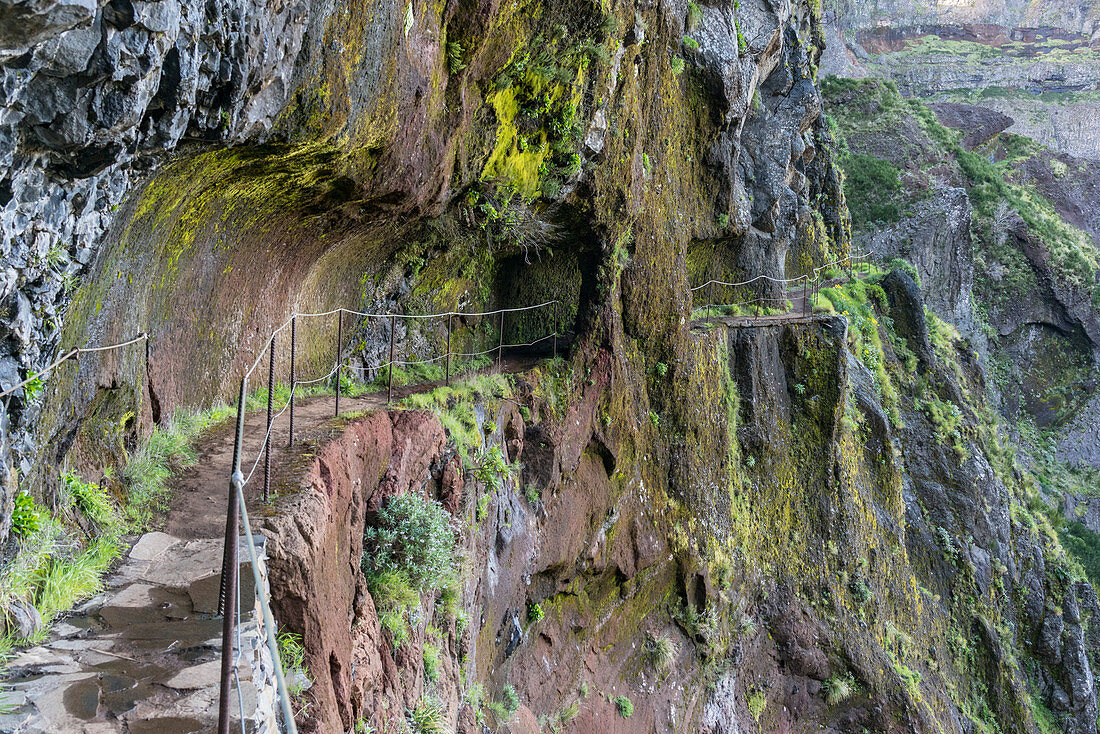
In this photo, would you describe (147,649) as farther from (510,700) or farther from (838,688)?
(838,688)

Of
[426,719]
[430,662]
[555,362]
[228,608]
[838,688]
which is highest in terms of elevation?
[555,362]

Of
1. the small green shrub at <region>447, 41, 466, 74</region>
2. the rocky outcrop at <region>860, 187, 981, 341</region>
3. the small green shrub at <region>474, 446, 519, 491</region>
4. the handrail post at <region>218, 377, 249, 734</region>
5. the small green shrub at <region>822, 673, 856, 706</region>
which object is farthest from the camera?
the rocky outcrop at <region>860, 187, 981, 341</region>

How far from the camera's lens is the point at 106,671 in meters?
3.05

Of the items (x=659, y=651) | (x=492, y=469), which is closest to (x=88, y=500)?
(x=492, y=469)

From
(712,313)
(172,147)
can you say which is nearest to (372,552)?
(172,147)

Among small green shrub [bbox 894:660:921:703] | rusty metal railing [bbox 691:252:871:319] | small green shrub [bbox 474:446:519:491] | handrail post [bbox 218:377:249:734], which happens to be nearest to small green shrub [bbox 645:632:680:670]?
small green shrub [bbox 474:446:519:491]

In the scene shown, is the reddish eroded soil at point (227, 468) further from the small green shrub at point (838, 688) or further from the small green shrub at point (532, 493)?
the small green shrub at point (838, 688)

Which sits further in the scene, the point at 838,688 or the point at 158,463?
the point at 838,688

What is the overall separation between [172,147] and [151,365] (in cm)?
222

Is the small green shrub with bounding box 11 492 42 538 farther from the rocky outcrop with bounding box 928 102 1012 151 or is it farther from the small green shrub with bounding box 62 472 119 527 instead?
the rocky outcrop with bounding box 928 102 1012 151

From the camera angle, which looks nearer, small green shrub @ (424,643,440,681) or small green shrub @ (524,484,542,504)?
small green shrub @ (424,643,440,681)

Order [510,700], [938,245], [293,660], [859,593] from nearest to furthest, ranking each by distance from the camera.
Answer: [293,660], [510,700], [859,593], [938,245]

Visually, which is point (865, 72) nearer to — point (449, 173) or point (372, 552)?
point (449, 173)

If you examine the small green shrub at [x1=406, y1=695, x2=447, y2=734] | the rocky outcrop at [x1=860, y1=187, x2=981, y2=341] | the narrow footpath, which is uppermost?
the rocky outcrop at [x1=860, y1=187, x2=981, y2=341]
